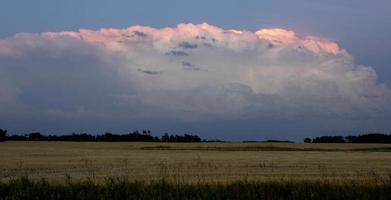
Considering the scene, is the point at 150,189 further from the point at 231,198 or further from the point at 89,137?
the point at 89,137

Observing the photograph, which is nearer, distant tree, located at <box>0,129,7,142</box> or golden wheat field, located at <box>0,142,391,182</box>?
golden wheat field, located at <box>0,142,391,182</box>

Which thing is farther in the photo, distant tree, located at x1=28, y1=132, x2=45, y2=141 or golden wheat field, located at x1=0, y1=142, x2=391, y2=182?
distant tree, located at x1=28, y1=132, x2=45, y2=141

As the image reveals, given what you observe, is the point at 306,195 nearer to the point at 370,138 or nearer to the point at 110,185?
the point at 110,185

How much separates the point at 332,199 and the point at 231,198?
235 centimetres

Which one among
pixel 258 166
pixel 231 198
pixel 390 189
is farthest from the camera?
pixel 258 166

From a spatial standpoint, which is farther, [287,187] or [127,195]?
[287,187]

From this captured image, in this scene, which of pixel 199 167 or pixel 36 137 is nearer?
pixel 199 167

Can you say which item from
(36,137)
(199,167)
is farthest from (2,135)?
(199,167)

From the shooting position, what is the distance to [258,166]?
36406 mm

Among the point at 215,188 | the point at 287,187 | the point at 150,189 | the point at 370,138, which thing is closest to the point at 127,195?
the point at 150,189

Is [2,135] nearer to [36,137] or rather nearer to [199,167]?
[36,137]

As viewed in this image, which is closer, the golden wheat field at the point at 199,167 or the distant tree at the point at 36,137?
the golden wheat field at the point at 199,167

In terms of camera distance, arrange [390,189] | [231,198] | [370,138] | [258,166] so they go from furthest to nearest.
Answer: [370,138] → [258,166] → [390,189] → [231,198]

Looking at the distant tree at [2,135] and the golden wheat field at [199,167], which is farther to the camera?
the distant tree at [2,135]
